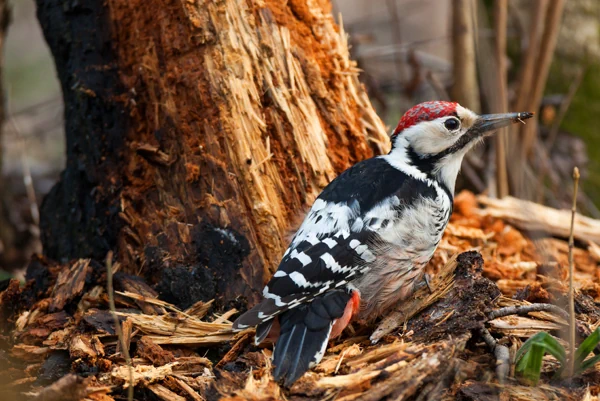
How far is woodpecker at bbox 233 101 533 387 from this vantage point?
9.56 ft

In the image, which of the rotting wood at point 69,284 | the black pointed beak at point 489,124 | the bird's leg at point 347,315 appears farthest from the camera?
the black pointed beak at point 489,124

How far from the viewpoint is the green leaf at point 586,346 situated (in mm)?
2609

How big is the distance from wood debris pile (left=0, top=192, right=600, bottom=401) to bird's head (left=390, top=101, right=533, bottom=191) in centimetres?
59

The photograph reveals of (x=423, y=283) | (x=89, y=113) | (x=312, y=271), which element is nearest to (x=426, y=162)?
(x=423, y=283)

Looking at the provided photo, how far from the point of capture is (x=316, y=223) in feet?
10.6

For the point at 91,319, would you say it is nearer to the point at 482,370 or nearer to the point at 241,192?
the point at 241,192

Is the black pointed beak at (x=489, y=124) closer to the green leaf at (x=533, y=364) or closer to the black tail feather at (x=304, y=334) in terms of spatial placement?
the black tail feather at (x=304, y=334)

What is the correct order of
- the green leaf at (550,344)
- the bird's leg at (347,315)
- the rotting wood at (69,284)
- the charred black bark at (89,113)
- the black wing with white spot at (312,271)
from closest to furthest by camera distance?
1. the green leaf at (550,344)
2. the black wing with white spot at (312,271)
3. the bird's leg at (347,315)
4. the rotting wood at (69,284)
5. the charred black bark at (89,113)

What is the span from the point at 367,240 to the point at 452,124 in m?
0.82

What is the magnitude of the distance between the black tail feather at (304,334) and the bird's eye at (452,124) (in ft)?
3.50

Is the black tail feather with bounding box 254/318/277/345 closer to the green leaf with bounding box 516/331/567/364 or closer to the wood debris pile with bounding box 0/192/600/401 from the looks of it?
the wood debris pile with bounding box 0/192/600/401

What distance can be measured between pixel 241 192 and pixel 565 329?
5.55 feet

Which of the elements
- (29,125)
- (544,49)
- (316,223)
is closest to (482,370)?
(316,223)

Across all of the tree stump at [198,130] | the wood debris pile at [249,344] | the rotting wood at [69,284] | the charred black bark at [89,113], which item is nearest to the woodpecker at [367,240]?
the wood debris pile at [249,344]
